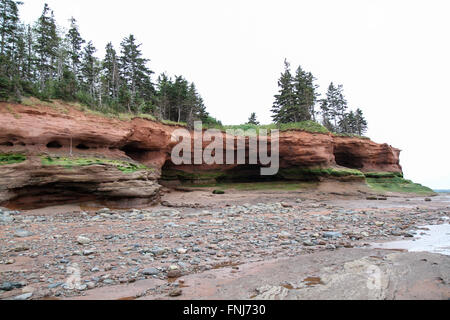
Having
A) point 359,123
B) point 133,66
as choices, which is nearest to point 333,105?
point 359,123

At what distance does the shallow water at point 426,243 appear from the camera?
600 centimetres

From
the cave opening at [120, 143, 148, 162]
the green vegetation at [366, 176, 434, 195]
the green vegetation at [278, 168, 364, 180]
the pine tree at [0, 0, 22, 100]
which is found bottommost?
the green vegetation at [366, 176, 434, 195]

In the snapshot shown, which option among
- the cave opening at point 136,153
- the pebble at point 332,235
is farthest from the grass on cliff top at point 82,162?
the pebble at point 332,235

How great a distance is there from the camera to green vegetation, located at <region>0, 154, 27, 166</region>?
470 inches

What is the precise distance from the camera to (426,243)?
6.71 meters

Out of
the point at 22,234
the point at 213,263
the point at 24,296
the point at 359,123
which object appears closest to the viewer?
the point at 24,296

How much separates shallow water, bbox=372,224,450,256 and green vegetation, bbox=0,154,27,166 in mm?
17176

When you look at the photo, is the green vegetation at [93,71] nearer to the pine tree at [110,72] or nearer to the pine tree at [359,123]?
the pine tree at [110,72]

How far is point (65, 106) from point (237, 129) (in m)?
15.0

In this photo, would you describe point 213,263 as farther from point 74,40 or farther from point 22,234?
point 74,40

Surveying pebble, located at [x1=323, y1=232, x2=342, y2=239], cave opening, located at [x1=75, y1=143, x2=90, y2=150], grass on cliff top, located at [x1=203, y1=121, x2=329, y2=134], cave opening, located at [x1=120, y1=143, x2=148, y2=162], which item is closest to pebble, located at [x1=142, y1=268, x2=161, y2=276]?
pebble, located at [x1=323, y1=232, x2=342, y2=239]

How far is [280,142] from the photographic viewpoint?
23.4m

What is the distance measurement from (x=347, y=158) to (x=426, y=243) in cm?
2588

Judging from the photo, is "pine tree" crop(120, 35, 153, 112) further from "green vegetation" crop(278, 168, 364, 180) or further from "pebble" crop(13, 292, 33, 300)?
"pebble" crop(13, 292, 33, 300)
